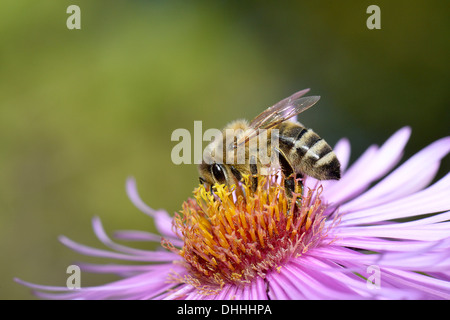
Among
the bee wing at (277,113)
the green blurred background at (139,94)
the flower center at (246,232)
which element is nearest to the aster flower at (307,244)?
the flower center at (246,232)

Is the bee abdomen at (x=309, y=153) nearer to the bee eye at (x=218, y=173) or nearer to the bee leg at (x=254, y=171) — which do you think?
the bee leg at (x=254, y=171)

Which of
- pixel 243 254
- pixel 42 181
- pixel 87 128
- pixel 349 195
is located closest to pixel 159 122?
pixel 87 128

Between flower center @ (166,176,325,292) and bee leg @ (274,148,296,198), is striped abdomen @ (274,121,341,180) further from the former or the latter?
flower center @ (166,176,325,292)

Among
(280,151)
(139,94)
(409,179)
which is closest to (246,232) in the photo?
(280,151)

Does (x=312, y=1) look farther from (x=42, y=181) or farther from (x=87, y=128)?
(x=42, y=181)

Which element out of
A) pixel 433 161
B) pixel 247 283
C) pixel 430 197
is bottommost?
pixel 247 283

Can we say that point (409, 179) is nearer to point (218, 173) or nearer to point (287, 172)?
point (287, 172)
